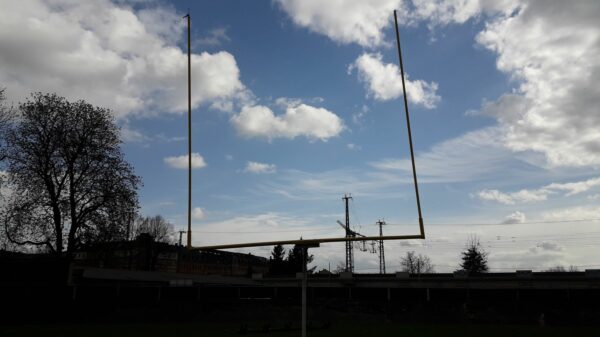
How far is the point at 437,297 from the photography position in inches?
2542

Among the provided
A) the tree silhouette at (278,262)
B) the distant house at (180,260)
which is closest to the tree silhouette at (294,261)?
the tree silhouette at (278,262)

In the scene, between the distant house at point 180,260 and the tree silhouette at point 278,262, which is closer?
the distant house at point 180,260

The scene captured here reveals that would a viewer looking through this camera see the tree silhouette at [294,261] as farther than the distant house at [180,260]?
Yes

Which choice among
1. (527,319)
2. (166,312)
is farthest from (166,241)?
(527,319)

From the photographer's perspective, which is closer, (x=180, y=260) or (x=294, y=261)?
(x=294, y=261)

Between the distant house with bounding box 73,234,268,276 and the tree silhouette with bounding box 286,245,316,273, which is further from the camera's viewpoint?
the tree silhouette with bounding box 286,245,316,273

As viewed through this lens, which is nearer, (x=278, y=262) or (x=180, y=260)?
(x=278, y=262)

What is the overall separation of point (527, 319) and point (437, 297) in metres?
16.6

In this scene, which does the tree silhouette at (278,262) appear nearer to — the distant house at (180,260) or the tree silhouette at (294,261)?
the tree silhouette at (294,261)

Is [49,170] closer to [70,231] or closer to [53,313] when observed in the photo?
[70,231]

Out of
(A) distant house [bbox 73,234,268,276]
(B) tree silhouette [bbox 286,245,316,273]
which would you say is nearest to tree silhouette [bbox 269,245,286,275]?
(B) tree silhouette [bbox 286,245,316,273]

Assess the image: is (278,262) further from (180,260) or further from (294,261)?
(180,260)

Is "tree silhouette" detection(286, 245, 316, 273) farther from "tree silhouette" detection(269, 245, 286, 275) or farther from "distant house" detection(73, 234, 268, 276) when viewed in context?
"distant house" detection(73, 234, 268, 276)

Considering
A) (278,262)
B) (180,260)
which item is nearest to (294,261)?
(278,262)
